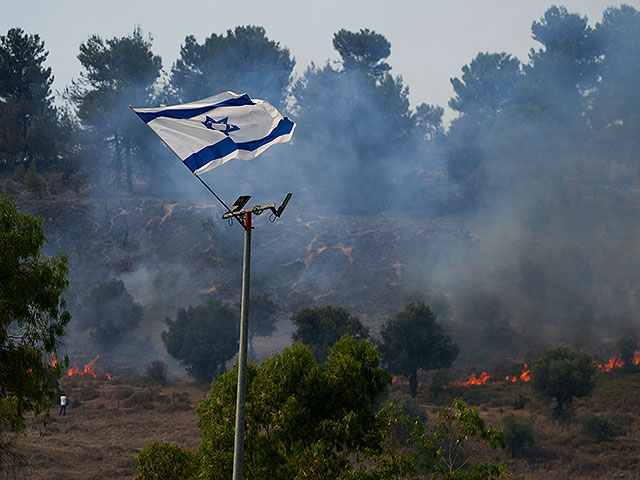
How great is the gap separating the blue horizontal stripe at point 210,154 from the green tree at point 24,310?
532 centimetres

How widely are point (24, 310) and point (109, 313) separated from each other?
49.3 metres

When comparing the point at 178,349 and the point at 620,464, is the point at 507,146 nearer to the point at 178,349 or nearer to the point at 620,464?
the point at 178,349

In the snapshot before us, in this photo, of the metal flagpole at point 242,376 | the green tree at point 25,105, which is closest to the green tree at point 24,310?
the metal flagpole at point 242,376

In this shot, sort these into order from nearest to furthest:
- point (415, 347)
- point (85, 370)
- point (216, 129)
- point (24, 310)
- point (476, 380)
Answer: point (216, 129), point (24, 310), point (415, 347), point (476, 380), point (85, 370)

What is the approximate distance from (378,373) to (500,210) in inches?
3026

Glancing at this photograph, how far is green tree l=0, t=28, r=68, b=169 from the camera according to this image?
8200cm

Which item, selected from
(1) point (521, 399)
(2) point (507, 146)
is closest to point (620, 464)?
(1) point (521, 399)

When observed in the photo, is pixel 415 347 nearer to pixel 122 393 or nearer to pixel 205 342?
pixel 205 342

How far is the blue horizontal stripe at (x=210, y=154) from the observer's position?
41.3ft

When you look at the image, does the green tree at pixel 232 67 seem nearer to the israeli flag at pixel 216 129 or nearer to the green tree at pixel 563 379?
the green tree at pixel 563 379

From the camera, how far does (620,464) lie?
32219 mm

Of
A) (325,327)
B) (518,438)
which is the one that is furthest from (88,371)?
(518,438)

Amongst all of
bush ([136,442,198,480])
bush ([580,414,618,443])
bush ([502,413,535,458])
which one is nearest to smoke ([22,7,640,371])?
bush ([580,414,618,443])

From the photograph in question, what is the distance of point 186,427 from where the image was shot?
124 ft
